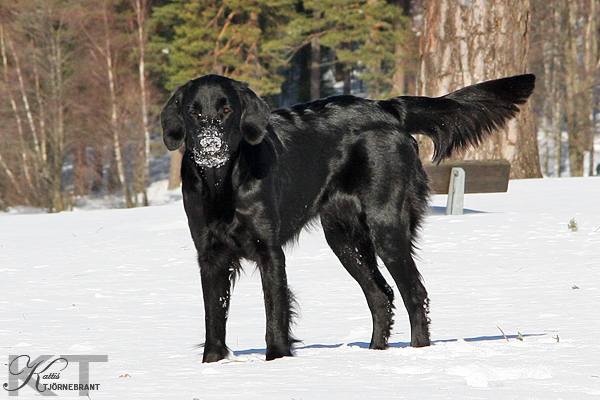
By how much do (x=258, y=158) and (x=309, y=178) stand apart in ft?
1.56

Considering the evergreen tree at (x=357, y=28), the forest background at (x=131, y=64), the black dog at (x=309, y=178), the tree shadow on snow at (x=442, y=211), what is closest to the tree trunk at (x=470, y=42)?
the tree shadow on snow at (x=442, y=211)

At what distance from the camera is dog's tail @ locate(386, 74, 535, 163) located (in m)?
4.70

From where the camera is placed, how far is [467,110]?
4.73m

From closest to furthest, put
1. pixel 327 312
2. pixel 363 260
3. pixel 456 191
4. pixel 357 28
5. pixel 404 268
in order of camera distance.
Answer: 1. pixel 404 268
2. pixel 363 260
3. pixel 327 312
4. pixel 456 191
5. pixel 357 28

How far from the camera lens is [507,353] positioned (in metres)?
3.41

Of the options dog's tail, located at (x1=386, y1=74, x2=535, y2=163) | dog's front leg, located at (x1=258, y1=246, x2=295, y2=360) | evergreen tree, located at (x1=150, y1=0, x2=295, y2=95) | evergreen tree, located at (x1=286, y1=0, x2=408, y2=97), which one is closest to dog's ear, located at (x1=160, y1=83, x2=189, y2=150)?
dog's front leg, located at (x1=258, y1=246, x2=295, y2=360)

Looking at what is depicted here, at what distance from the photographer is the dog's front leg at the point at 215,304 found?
3842 millimetres

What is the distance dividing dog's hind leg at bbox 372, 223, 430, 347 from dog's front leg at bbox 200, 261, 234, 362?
913 mm

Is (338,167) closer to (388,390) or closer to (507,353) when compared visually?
(507,353)

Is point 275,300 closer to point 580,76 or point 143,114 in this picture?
point 143,114

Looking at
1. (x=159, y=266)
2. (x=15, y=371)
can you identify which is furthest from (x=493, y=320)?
(x=159, y=266)

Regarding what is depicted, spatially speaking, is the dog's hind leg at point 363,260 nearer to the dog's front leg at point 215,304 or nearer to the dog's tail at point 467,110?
the dog's tail at point 467,110

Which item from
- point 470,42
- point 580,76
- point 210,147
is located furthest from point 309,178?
point 580,76

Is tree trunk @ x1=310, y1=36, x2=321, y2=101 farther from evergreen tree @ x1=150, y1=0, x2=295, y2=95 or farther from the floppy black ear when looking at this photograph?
the floppy black ear
